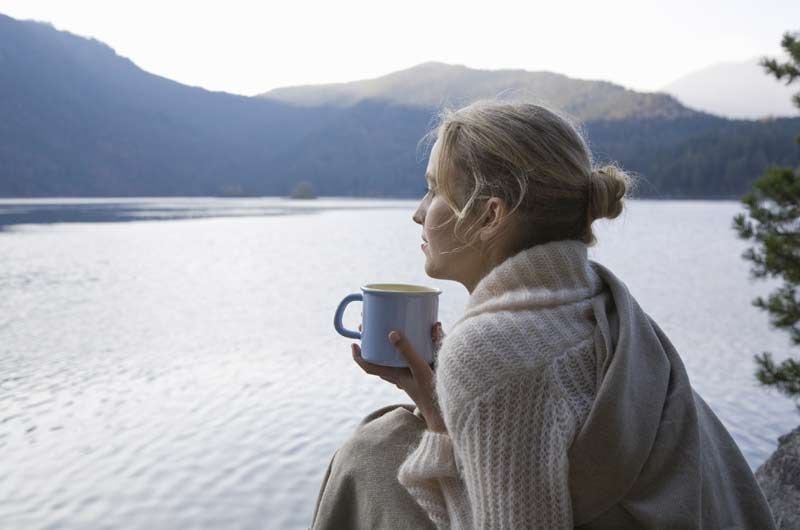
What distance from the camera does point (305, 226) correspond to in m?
22.2

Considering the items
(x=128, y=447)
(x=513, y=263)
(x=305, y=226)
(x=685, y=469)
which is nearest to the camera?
(x=685, y=469)

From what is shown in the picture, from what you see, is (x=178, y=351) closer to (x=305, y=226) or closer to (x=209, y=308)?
(x=209, y=308)

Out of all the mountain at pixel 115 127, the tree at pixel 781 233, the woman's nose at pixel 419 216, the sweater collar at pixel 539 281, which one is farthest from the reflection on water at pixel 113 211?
the sweater collar at pixel 539 281

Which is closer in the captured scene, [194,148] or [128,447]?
[128,447]

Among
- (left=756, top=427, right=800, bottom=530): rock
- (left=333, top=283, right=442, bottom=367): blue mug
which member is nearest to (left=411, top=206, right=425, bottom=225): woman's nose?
(left=333, top=283, right=442, bottom=367): blue mug

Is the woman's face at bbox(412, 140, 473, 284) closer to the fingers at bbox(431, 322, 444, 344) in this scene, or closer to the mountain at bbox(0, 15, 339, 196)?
the fingers at bbox(431, 322, 444, 344)

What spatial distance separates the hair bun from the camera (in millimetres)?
989

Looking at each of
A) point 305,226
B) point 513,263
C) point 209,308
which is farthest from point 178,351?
point 305,226

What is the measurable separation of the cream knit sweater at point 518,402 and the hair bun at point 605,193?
0.18 m

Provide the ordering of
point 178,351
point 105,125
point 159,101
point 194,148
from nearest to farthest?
1. point 178,351
2. point 105,125
3. point 194,148
4. point 159,101

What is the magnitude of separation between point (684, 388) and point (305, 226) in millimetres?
21678

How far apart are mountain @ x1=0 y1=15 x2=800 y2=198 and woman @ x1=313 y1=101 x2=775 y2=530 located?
4586 cm

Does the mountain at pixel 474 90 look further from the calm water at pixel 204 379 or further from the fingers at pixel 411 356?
the fingers at pixel 411 356

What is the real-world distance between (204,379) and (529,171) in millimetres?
4455
